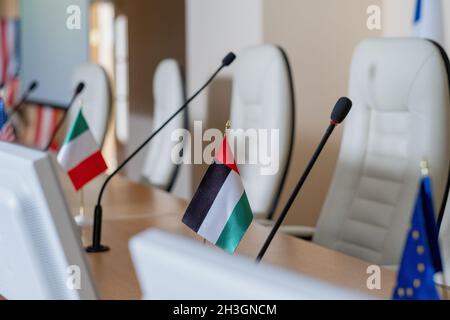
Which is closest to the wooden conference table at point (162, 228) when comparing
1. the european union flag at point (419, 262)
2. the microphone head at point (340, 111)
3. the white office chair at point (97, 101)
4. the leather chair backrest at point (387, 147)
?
the leather chair backrest at point (387, 147)

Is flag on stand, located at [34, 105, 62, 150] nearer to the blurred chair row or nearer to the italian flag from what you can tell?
the blurred chair row

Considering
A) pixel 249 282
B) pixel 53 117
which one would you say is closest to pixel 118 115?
pixel 53 117

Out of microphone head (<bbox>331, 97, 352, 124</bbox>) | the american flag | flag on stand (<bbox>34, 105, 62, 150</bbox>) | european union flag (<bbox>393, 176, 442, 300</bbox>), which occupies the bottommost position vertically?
flag on stand (<bbox>34, 105, 62, 150</bbox>)

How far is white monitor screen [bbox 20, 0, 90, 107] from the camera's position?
606cm

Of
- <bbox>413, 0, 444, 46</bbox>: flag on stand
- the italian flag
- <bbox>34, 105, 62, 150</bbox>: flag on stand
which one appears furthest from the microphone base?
<bbox>34, 105, 62, 150</bbox>: flag on stand

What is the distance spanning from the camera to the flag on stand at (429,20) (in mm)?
3033

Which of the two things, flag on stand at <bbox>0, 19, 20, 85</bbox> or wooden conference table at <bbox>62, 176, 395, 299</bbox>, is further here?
flag on stand at <bbox>0, 19, 20, 85</bbox>

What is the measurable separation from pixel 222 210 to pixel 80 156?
2.83ft

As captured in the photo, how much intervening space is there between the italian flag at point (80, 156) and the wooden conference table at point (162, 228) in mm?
167

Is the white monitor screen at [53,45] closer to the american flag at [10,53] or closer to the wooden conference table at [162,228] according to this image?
the american flag at [10,53]

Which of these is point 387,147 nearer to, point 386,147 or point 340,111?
point 386,147

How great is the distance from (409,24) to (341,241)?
4.08ft

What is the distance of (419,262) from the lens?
1025 millimetres

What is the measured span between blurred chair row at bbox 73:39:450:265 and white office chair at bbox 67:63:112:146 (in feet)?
4.52
